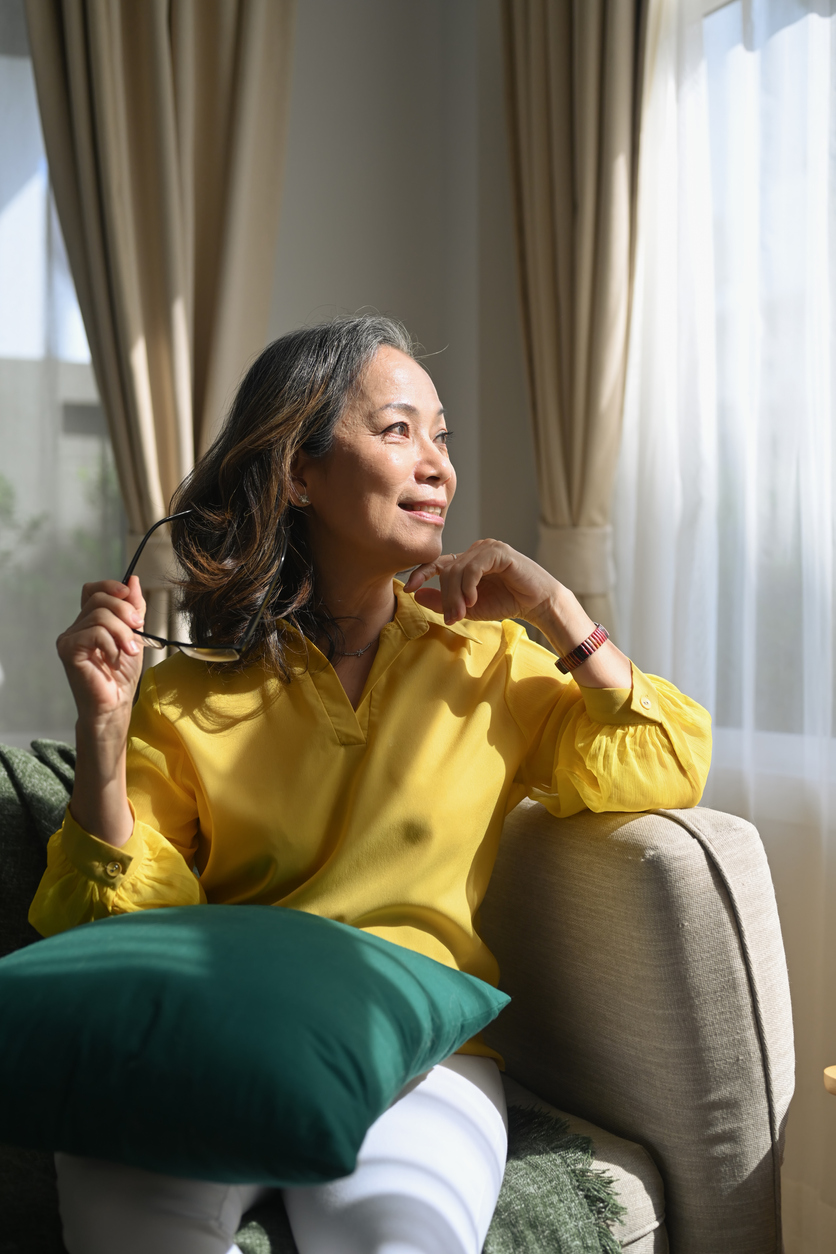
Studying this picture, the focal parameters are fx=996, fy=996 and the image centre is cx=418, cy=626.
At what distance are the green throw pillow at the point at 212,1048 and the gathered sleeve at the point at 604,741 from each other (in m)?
0.38

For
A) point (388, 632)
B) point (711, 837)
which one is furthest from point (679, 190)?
point (711, 837)

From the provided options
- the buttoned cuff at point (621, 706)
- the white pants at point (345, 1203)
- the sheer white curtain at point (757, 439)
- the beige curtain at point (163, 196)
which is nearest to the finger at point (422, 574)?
the buttoned cuff at point (621, 706)

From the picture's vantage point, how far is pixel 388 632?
52.9 inches

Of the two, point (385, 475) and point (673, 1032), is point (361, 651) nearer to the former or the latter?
point (385, 475)

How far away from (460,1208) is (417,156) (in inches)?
102

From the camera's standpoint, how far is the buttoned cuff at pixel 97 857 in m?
1.12

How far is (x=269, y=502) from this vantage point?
1.29m

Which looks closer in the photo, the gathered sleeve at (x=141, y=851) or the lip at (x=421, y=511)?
the gathered sleeve at (x=141, y=851)

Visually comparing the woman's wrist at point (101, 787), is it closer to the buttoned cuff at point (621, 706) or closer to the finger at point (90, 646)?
the finger at point (90, 646)

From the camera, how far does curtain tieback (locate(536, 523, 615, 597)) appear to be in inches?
88.7

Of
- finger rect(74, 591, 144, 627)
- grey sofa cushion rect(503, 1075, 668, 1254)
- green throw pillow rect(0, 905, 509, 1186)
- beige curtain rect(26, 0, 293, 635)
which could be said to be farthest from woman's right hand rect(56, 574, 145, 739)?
beige curtain rect(26, 0, 293, 635)

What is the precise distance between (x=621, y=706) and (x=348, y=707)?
1.12 feet

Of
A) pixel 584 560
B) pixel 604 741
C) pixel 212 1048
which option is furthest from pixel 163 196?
pixel 212 1048

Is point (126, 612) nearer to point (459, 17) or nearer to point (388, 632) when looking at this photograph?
point (388, 632)
